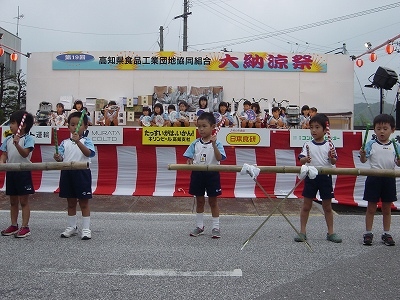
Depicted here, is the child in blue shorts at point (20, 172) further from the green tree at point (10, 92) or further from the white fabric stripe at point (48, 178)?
the green tree at point (10, 92)

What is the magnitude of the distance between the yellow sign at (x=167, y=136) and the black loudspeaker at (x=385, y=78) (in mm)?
5098

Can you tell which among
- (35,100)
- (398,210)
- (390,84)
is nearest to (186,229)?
(398,210)

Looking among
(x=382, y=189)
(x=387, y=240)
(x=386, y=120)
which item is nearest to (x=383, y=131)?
(x=386, y=120)

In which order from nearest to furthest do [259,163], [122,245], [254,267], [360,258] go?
[254,267], [360,258], [122,245], [259,163]

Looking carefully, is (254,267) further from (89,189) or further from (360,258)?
(89,189)

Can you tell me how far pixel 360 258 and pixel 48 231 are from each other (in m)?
3.98

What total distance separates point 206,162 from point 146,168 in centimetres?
303

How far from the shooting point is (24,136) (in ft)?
19.4

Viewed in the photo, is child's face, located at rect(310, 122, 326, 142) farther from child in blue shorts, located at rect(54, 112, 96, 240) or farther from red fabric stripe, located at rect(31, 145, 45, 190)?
red fabric stripe, located at rect(31, 145, 45, 190)

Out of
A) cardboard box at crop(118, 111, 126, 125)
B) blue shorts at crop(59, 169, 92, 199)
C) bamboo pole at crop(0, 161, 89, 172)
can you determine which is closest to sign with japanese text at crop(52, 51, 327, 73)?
cardboard box at crop(118, 111, 126, 125)

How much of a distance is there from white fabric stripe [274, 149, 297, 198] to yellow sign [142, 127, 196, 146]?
173 cm

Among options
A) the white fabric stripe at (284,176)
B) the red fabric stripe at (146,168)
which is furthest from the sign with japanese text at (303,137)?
the red fabric stripe at (146,168)

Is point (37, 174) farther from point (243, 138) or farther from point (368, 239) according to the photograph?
point (368, 239)

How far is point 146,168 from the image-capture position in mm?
8953
